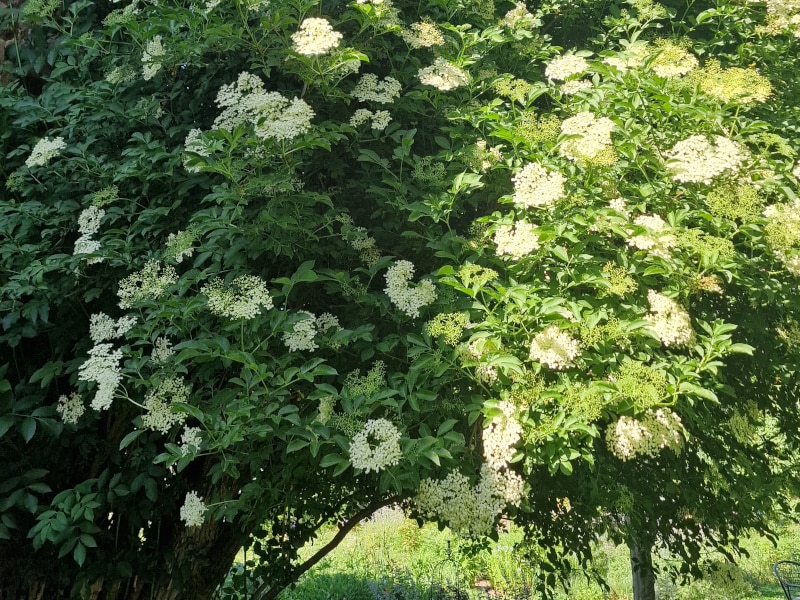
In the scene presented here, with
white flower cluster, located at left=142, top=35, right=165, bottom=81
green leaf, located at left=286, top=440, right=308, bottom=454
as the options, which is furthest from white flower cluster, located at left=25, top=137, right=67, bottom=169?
green leaf, located at left=286, top=440, right=308, bottom=454

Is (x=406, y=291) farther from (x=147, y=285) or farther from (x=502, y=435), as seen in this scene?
(x=147, y=285)

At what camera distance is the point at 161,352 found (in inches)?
87.5

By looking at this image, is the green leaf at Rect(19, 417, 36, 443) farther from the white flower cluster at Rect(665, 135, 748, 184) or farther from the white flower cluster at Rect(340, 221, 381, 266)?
the white flower cluster at Rect(665, 135, 748, 184)

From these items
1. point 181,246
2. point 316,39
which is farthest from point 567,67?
point 181,246

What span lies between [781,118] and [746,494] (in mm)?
1555

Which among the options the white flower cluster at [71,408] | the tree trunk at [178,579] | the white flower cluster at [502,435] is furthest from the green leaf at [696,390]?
the white flower cluster at [71,408]

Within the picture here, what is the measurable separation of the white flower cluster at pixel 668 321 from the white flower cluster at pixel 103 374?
1644 millimetres

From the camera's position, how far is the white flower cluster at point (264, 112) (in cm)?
206

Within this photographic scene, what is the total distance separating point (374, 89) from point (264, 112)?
48cm

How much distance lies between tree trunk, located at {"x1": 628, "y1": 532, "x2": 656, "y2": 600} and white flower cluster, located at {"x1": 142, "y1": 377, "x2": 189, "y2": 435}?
1675mm

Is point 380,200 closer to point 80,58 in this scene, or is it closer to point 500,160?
point 500,160

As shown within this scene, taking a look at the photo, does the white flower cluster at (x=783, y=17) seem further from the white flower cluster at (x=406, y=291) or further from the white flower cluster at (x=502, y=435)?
the white flower cluster at (x=502, y=435)

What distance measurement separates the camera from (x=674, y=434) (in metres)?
1.90

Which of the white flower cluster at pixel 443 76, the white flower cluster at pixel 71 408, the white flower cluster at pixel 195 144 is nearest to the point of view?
the white flower cluster at pixel 195 144
